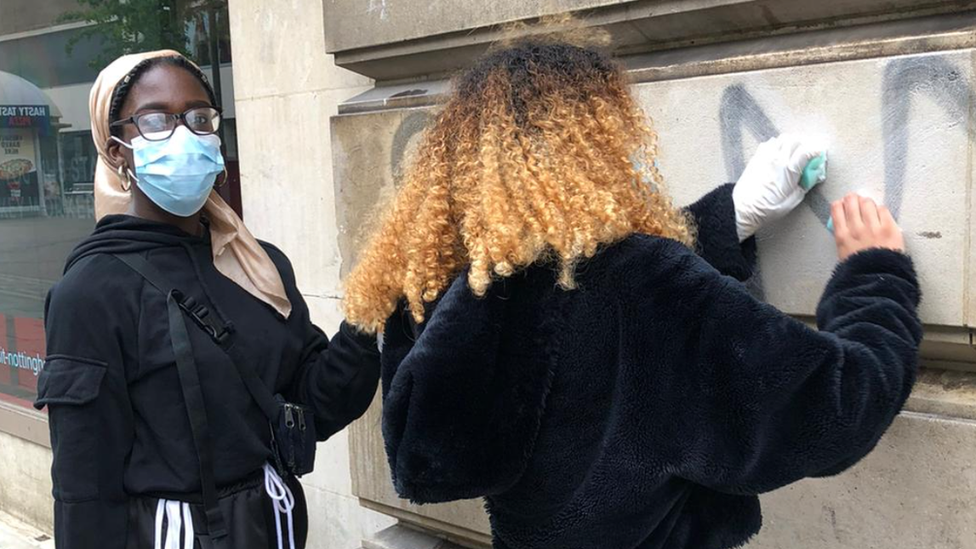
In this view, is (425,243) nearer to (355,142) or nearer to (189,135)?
(189,135)

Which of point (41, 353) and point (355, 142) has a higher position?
point (355, 142)

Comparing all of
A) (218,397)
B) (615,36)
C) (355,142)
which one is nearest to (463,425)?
(218,397)

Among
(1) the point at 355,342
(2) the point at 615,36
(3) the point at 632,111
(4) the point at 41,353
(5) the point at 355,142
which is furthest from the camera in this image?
(4) the point at 41,353

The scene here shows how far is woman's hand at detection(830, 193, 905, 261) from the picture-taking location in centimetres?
182

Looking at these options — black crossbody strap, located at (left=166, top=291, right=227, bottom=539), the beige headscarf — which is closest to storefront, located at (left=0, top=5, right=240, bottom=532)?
the beige headscarf

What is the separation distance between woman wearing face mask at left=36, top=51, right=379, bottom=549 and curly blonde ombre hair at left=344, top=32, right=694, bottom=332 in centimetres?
65

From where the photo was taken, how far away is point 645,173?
1757 mm

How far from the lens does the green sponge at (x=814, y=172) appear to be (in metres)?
2.06

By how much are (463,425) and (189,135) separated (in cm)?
114

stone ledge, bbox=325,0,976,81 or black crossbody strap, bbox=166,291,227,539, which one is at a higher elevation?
stone ledge, bbox=325,0,976,81

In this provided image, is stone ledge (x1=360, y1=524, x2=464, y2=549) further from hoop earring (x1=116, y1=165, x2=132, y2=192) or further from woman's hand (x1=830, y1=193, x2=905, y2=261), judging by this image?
woman's hand (x1=830, y1=193, x2=905, y2=261)

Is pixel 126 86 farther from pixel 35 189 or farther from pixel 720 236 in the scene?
pixel 35 189

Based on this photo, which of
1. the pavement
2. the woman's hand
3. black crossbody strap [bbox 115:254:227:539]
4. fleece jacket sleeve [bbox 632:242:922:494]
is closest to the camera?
fleece jacket sleeve [bbox 632:242:922:494]

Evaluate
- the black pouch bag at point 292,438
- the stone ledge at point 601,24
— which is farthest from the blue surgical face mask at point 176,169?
the stone ledge at point 601,24
